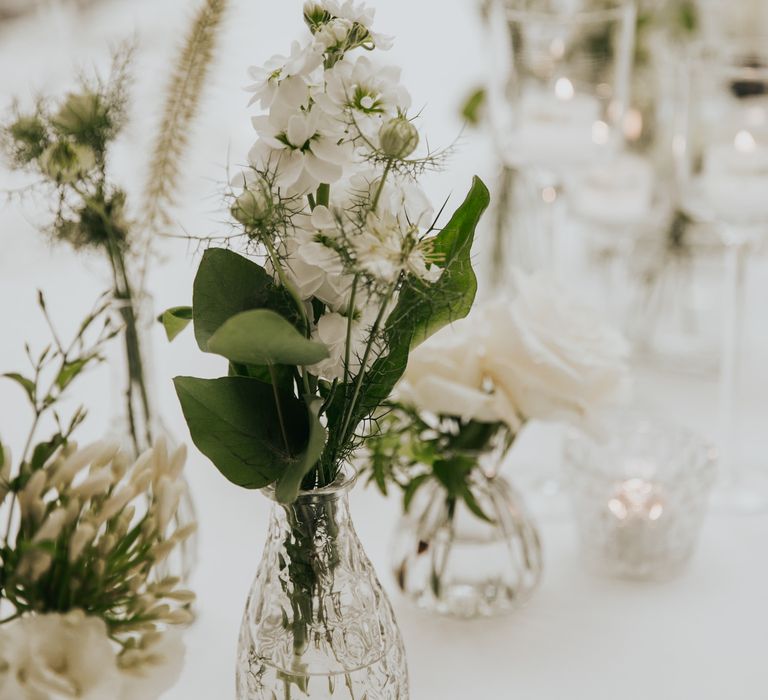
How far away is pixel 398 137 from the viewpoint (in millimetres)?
461

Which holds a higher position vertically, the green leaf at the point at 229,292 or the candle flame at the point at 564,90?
the candle flame at the point at 564,90

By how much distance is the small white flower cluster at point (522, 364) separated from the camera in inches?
29.4

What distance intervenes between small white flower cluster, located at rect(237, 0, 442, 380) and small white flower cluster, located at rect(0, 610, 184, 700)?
0.17 metres

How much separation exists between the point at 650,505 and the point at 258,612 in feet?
1.29

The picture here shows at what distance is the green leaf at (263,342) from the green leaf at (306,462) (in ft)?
0.09

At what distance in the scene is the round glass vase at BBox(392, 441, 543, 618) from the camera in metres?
0.79

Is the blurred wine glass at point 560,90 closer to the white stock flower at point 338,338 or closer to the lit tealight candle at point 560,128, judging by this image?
the lit tealight candle at point 560,128

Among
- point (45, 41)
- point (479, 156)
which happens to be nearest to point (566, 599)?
point (479, 156)

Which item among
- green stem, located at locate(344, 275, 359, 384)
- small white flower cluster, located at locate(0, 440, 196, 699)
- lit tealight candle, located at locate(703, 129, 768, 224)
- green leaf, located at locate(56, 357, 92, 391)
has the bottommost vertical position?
small white flower cluster, located at locate(0, 440, 196, 699)

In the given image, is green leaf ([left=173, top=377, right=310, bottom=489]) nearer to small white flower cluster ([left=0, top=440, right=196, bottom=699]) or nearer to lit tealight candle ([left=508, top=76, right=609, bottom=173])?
small white flower cluster ([left=0, top=440, right=196, bottom=699])

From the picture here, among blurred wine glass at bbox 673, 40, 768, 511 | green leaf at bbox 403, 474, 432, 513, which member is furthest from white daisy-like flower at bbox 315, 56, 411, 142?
blurred wine glass at bbox 673, 40, 768, 511

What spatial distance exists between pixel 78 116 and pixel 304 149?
0.26 m

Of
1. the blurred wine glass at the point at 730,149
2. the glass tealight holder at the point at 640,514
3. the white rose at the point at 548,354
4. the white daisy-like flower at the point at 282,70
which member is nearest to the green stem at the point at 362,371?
the white daisy-like flower at the point at 282,70

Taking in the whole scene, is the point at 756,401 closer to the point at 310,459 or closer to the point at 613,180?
the point at 613,180
